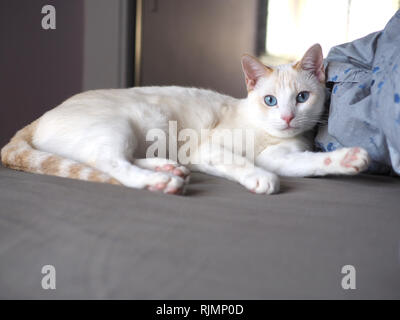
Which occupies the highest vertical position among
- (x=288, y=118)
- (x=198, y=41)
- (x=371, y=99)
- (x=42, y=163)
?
(x=198, y=41)

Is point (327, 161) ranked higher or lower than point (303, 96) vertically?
lower

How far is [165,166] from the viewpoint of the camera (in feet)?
4.57

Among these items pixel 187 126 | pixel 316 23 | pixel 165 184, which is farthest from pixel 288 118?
pixel 316 23

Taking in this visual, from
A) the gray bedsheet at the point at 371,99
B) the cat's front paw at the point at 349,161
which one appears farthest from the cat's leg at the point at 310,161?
the gray bedsheet at the point at 371,99

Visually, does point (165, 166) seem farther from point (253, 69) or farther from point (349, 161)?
point (253, 69)

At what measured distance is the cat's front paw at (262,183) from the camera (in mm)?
1205

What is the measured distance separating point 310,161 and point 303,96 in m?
0.35

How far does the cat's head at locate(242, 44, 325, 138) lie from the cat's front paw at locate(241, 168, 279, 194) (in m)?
0.47

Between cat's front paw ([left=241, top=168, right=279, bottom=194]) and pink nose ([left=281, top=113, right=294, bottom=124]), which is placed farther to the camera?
pink nose ([left=281, top=113, right=294, bottom=124])

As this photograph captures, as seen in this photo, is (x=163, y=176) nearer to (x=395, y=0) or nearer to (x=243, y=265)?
(x=243, y=265)

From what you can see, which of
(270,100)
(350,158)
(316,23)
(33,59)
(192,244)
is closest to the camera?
(192,244)

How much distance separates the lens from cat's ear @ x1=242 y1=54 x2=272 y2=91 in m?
1.81

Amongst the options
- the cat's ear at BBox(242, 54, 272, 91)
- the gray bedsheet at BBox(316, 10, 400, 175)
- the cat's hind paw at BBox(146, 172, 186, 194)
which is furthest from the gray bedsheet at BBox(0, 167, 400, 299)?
the cat's ear at BBox(242, 54, 272, 91)

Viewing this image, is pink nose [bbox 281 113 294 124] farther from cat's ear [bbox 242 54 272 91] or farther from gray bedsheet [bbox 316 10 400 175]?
cat's ear [bbox 242 54 272 91]
